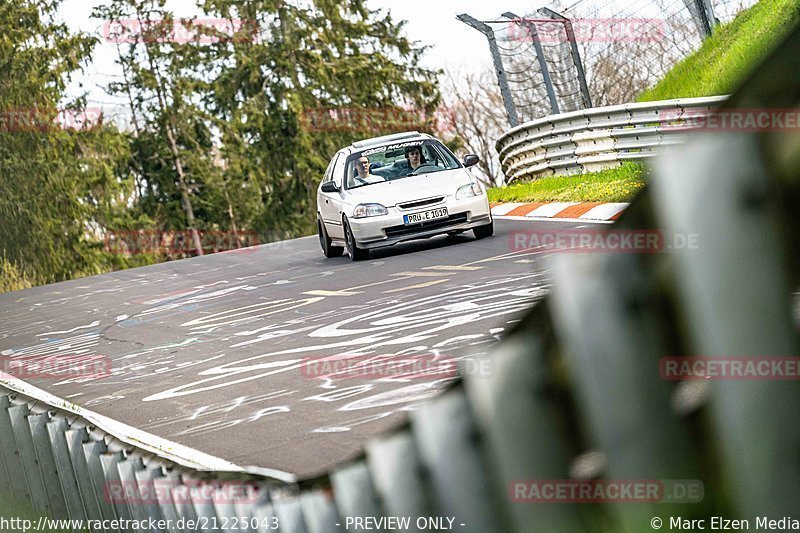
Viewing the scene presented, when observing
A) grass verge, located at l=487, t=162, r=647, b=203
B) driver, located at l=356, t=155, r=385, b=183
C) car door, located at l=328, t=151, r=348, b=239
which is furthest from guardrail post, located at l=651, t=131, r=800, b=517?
driver, located at l=356, t=155, r=385, b=183

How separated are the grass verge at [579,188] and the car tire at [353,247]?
11.2 feet

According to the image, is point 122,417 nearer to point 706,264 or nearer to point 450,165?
point 706,264

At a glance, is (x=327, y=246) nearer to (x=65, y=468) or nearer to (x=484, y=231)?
(x=484, y=231)

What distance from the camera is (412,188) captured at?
1722 cm

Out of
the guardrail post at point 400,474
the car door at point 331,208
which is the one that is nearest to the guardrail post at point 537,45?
the car door at point 331,208

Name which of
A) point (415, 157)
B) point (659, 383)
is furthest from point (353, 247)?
point (659, 383)

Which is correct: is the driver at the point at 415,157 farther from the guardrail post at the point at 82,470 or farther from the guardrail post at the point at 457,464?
the guardrail post at the point at 457,464

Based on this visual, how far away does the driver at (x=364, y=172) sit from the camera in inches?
706

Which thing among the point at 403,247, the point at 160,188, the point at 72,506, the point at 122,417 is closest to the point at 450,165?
the point at 403,247

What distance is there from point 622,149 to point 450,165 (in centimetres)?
393

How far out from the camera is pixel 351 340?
1012 cm

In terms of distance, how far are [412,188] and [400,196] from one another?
0.78 feet

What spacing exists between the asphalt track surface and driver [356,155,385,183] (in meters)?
1.16

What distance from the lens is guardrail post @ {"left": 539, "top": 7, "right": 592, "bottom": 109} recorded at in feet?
68.4
